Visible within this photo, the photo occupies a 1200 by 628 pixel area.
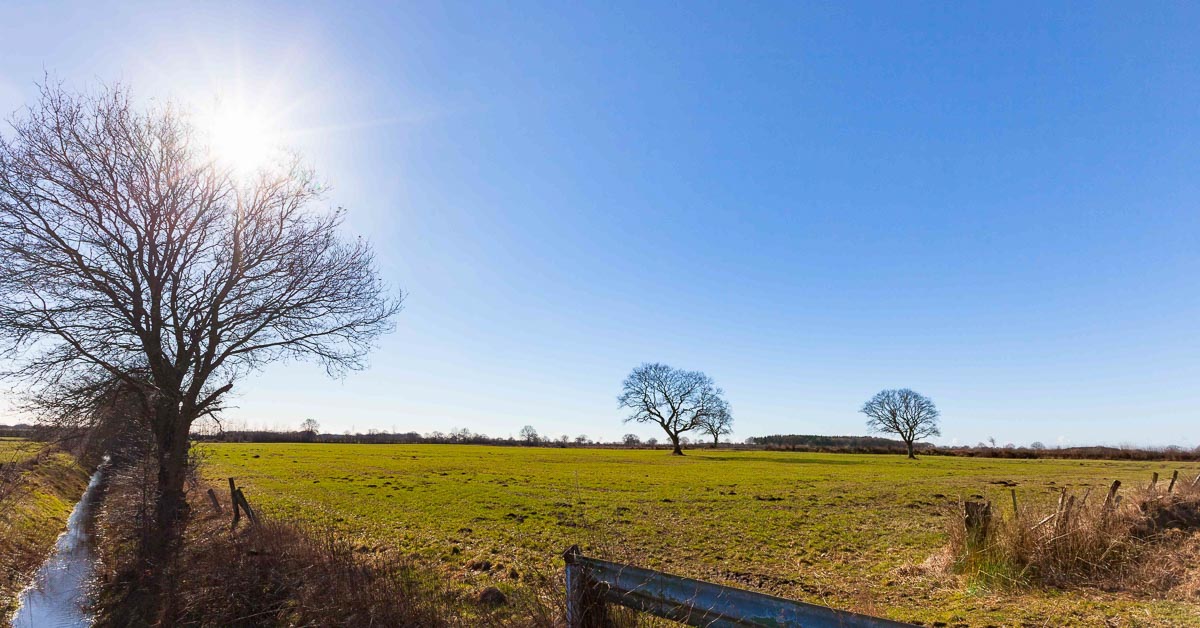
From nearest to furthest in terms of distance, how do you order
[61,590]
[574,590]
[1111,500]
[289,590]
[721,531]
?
[574,590]
[289,590]
[1111,500]
[61,590]
[721,531]

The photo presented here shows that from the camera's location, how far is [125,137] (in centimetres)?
1933

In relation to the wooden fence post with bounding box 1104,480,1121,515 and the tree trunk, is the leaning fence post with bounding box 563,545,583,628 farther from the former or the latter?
the tree trunk

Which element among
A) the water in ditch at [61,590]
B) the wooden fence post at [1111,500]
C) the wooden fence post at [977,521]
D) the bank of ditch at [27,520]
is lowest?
the water in ditch at [61,590]

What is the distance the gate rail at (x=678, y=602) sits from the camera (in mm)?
3434

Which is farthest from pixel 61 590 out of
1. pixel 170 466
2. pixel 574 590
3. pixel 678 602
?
pixel 678 602

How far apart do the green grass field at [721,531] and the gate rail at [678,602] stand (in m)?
0.68

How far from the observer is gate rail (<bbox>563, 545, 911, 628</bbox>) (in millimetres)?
3434

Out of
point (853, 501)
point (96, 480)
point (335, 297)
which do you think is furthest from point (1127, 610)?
point (96, 480)

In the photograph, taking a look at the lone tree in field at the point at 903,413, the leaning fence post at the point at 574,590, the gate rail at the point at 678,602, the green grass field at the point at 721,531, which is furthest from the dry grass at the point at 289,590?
the lone tree in field at the point at 903,413

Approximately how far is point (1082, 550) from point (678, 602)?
12328mm

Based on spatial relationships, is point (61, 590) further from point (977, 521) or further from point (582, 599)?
point (977, 521)

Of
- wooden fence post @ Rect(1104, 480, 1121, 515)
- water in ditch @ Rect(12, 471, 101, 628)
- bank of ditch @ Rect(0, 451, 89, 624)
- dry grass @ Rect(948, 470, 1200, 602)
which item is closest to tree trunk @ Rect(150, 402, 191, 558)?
water in ditch @ Rect(12, 471, 101, 628)

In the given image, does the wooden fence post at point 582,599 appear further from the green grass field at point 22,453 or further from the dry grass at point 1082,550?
the green grass field at point 22,453

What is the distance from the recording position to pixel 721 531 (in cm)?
1952
